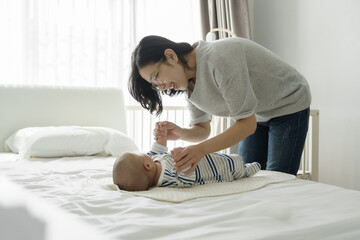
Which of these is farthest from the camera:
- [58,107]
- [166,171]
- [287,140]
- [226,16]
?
[226,16]

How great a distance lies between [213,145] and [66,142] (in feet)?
4.29

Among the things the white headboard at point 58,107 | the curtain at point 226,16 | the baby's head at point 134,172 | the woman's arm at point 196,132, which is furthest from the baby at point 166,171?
the curtain at point 226,16

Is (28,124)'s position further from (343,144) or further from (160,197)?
(343,144)

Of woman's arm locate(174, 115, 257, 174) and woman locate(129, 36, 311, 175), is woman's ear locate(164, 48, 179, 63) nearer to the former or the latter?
woman locate(129, 36, 311, 175)

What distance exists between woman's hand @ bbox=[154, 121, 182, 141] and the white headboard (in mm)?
1361

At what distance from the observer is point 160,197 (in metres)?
1.15

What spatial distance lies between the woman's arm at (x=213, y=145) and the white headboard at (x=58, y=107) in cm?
172

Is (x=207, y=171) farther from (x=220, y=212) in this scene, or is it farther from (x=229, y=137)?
(x=220, y=212)

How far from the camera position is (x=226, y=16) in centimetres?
359

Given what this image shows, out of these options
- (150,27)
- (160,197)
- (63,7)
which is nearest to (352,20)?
(150,27)

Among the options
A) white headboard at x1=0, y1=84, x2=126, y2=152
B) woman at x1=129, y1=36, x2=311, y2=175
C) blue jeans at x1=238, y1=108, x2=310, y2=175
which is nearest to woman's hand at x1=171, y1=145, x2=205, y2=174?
woman at x1=129, y1=36, x2=311, y2=175

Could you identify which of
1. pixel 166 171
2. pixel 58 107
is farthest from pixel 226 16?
pixel 166 171

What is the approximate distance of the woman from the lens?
1.33 metres

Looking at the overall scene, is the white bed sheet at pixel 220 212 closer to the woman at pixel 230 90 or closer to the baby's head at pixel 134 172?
the baby's head at pixel 134 172
